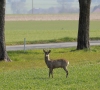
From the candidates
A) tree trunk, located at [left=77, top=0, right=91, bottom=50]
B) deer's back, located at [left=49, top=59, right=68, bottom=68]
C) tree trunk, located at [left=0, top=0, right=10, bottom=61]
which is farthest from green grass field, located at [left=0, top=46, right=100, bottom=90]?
tree trunk, located at [left=77, top=0, right=91, bottom=50]

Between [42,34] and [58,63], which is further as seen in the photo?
[42,34]

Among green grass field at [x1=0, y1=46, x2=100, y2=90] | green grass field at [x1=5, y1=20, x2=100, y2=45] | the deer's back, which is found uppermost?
the deer's back

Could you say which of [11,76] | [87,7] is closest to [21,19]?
[87,7]

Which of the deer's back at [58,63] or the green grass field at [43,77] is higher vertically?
the deer's back at [58,63]

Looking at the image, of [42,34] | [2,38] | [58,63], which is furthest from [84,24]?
[42,34]

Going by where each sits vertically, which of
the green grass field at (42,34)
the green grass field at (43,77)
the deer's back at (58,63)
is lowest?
the green grass field at (42,34)

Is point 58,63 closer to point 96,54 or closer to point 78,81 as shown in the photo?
point 78,81

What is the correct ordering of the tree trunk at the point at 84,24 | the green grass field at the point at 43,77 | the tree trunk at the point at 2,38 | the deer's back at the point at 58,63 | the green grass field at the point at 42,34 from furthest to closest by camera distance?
the green grass field at the point at 42,34 → the tree trunk at the point at 84,24 → the tree trunk at the point at 2,38 → the deer's back at the point at 58,63 → the green grass field at the point at 43,77

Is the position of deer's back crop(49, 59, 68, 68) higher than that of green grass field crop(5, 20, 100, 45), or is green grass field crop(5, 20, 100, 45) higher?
deer's back crop(49, 59, 68, 68)

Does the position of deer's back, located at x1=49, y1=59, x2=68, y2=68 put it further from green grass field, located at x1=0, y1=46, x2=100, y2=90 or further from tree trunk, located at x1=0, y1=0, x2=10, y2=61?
tree trunk, located at x1=0, y1=0, x2=10, y2=61

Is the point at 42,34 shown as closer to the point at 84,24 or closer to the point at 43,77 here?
the point at 84,24

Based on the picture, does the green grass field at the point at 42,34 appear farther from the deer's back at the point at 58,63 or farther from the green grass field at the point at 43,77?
the deer's back at the point at 58,63

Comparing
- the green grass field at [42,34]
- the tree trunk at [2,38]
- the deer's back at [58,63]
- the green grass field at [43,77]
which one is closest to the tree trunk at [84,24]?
the green grass field at [43,77]

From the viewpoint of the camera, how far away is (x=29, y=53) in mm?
32719
